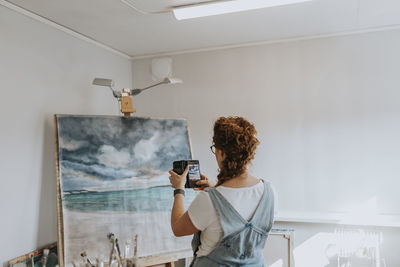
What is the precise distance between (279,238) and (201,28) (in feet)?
6.29

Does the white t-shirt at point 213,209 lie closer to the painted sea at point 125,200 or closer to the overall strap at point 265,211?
the overall strap at point 265,211

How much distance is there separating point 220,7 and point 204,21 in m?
0.38

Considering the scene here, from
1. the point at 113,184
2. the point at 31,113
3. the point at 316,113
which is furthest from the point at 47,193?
the point at 316,113

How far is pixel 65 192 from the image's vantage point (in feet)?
8.48

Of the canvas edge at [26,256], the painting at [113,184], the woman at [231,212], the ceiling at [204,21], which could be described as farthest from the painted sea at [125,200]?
the ceiling at [204,21]

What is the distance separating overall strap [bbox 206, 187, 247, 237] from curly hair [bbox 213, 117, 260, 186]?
4.6 inches

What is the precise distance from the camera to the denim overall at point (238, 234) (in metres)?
1.59

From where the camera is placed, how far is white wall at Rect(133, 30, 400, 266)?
10.1 feet

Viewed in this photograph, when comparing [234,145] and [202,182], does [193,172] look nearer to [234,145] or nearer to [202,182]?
[202,182]

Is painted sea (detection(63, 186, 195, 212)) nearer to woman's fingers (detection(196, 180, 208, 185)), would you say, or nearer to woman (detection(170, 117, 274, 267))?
woman's fingers (detection(196, 180, 208, 185))

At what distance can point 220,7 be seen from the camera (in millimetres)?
2518

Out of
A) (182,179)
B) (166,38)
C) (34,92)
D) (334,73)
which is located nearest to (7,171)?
(34,92)

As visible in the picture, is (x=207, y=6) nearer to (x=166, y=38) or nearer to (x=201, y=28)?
(x=201, y=28)

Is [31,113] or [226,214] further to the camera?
[31,113]
